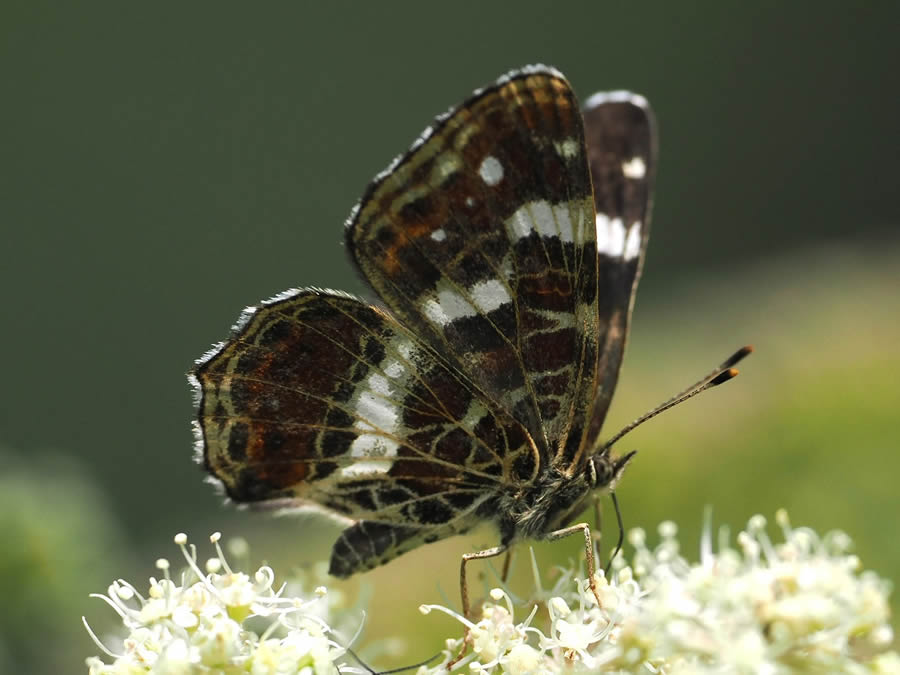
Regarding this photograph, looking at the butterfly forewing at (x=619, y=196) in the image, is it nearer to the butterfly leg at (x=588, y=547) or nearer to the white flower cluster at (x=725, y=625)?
the butterfly leg at (x=588, y=547)

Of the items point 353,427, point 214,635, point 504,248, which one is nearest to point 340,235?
point 353,427

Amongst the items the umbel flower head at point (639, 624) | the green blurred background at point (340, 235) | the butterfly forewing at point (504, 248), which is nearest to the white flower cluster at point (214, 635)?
the umbel flower head at point (639, 624)

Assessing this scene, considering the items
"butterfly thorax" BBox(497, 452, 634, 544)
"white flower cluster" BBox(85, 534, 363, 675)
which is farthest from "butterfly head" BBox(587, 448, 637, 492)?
"white flower cluster" BBox(85, 534, 363, 675)

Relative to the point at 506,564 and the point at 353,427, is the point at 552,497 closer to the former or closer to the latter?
the point at 506,564

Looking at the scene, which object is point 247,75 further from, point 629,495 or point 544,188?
point 544,188

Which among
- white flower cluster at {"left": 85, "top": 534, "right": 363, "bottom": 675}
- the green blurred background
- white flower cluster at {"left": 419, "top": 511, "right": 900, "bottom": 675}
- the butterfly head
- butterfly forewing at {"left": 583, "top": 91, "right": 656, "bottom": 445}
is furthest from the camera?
the green blurred background

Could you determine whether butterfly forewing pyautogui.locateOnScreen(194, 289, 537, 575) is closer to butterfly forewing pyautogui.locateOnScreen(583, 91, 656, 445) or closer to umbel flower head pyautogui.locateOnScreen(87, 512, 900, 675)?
umbel flower head pyautogui.locateOnScreen(87, 512, 900, 675)

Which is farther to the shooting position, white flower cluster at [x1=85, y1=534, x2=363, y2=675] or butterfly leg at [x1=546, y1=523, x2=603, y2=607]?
butterfly leg at [x1=546, y1=523, x2=603, y2=607]

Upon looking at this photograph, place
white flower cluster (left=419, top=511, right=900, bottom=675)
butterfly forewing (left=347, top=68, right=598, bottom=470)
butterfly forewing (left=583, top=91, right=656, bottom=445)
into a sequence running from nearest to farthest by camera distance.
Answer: white flower cluster (left=419, top=511, right=900, bottom=675) < butterfly forewing (left=347, top=68, right=598, bottom=470) < butterfly forewing (left=583, top=91, right=656, bottom=445)
